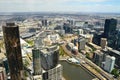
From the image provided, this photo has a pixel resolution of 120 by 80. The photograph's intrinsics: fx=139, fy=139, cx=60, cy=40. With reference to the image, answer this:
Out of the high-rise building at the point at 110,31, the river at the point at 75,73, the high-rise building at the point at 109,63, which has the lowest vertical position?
the river at the point at 75,73

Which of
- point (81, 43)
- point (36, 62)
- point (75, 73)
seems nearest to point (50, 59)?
point (36, 62)

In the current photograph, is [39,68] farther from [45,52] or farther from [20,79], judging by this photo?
[20,79]

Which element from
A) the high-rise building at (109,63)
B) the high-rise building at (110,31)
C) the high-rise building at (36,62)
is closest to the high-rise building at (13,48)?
the high-rise building at (36,62)

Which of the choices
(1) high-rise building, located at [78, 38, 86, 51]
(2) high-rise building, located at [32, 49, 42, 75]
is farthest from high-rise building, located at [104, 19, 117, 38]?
(2) high-rise building, located at [32, 49, 42, 75]

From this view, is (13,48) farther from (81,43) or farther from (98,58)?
(81,43)

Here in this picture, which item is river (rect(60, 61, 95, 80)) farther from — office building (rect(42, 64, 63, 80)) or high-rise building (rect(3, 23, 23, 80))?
high-rise building (rect(3, 23, 23, 80))

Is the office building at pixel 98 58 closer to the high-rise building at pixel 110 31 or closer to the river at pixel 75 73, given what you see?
the river at pixel 75 73

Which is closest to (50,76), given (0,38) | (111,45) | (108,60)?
(108,60)
